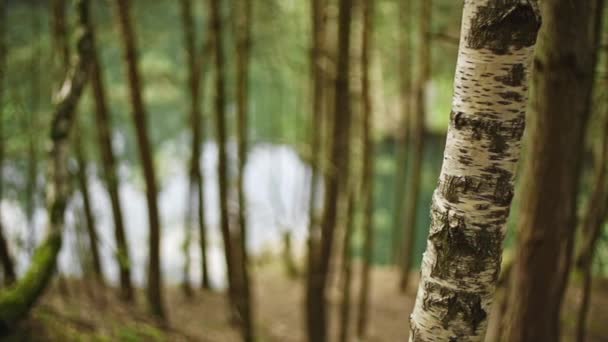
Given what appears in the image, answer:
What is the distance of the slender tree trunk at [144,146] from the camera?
19.1 ft

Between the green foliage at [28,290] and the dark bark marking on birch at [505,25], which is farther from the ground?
the dark bark marking on birch at [505,25]

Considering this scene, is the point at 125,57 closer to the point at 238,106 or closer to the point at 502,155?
the point at 238,106

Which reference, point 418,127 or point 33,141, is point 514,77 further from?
point 418,127

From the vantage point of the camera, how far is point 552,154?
293 cm

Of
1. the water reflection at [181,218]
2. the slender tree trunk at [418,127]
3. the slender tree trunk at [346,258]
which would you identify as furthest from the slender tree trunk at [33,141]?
the slender tree trunk at [418,127]

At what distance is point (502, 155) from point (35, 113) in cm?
663

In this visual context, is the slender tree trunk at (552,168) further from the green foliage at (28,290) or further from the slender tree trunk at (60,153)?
the green foliage at (28,290)

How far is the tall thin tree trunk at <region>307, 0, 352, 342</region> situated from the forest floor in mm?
1500

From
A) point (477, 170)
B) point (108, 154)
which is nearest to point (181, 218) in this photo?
point (108, 154)

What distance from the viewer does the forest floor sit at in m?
4.39

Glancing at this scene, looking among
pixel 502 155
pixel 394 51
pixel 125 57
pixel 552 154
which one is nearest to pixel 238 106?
pixel 125 57

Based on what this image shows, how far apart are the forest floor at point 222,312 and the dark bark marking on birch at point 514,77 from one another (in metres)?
3.18

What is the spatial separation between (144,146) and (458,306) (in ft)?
18.0

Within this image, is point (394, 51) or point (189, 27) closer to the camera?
point (189, 27)
